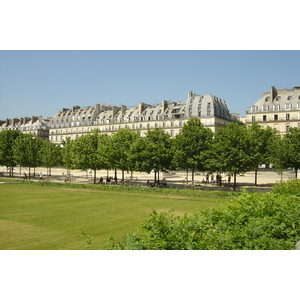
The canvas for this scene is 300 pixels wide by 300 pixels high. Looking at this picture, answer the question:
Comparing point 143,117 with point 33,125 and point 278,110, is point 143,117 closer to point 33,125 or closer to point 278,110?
point 278,110

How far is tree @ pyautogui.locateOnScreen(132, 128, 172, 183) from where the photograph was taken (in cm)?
4431

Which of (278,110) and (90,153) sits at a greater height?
(278,110)

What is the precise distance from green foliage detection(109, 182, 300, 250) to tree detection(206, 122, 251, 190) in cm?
2716

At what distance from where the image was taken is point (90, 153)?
53.2 meters

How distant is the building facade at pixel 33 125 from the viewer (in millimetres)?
119825

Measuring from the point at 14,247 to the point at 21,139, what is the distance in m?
56.3

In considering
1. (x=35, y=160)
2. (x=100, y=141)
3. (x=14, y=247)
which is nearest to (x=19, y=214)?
(x=14, y=247)

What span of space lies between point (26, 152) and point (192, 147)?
113 ft

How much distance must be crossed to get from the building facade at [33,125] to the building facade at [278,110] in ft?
242

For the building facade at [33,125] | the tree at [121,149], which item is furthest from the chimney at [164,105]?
the building facade at [33,125]

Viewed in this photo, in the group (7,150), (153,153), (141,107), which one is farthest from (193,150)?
(141,107)

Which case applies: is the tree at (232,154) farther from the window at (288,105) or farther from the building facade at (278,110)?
the window at (288,105)

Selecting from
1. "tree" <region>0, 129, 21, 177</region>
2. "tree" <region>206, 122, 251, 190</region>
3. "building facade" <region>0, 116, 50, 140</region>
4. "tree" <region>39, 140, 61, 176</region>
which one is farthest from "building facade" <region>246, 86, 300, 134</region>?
"building facade" <region>0, 116, 50, 140</region>
